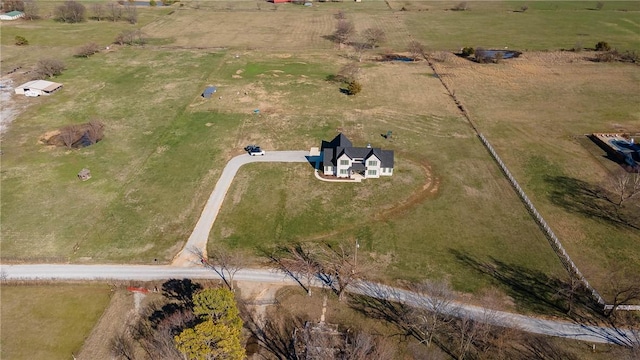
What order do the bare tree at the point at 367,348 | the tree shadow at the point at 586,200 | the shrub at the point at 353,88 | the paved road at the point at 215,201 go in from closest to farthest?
the bare tree at the point at 367,348 → the paved road at the point at 215,201 → the tree shadow at the point at 586,200 → the shrub at the point at 353,88

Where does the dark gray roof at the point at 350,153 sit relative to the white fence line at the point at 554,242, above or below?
above

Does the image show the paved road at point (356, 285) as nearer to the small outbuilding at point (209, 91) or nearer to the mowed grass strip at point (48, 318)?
the mowed grass strip at point (48, 318)

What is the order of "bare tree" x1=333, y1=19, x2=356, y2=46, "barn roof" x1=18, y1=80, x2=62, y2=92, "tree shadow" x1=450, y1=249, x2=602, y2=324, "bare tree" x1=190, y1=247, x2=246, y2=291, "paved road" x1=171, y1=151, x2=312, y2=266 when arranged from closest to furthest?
"tree shadow" x1=450, y1=249, x2=602, y2=324
"bare tree" x1=190, y1=247, x2=246, y2=291
"paved road" x1=171, y1=151, x2=312, y2=266
"barn roof" x1=18, y1=80, x2=62, y2=92
"bare tree" x1=333, y1=19, x2=356, y2=46

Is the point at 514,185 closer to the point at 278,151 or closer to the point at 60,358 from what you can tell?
the point at 278,151

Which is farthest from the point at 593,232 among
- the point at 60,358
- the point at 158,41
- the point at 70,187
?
the point at 158,41

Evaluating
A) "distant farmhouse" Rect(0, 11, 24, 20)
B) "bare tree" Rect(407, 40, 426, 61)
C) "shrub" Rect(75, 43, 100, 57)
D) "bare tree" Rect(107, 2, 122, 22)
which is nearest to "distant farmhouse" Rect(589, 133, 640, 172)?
"bare tree" Rect(407, 40, 426, 61)

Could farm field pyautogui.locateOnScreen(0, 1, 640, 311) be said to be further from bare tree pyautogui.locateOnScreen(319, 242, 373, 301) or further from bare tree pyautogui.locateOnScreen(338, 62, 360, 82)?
bare tree pyautogui.locateOnScreen(338, 62, 360, 82)

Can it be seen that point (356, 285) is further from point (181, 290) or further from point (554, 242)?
point (554, 242)

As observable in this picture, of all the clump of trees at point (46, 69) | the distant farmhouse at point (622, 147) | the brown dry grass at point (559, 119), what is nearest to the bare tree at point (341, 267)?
the brown dry grass at point (559, 119)
